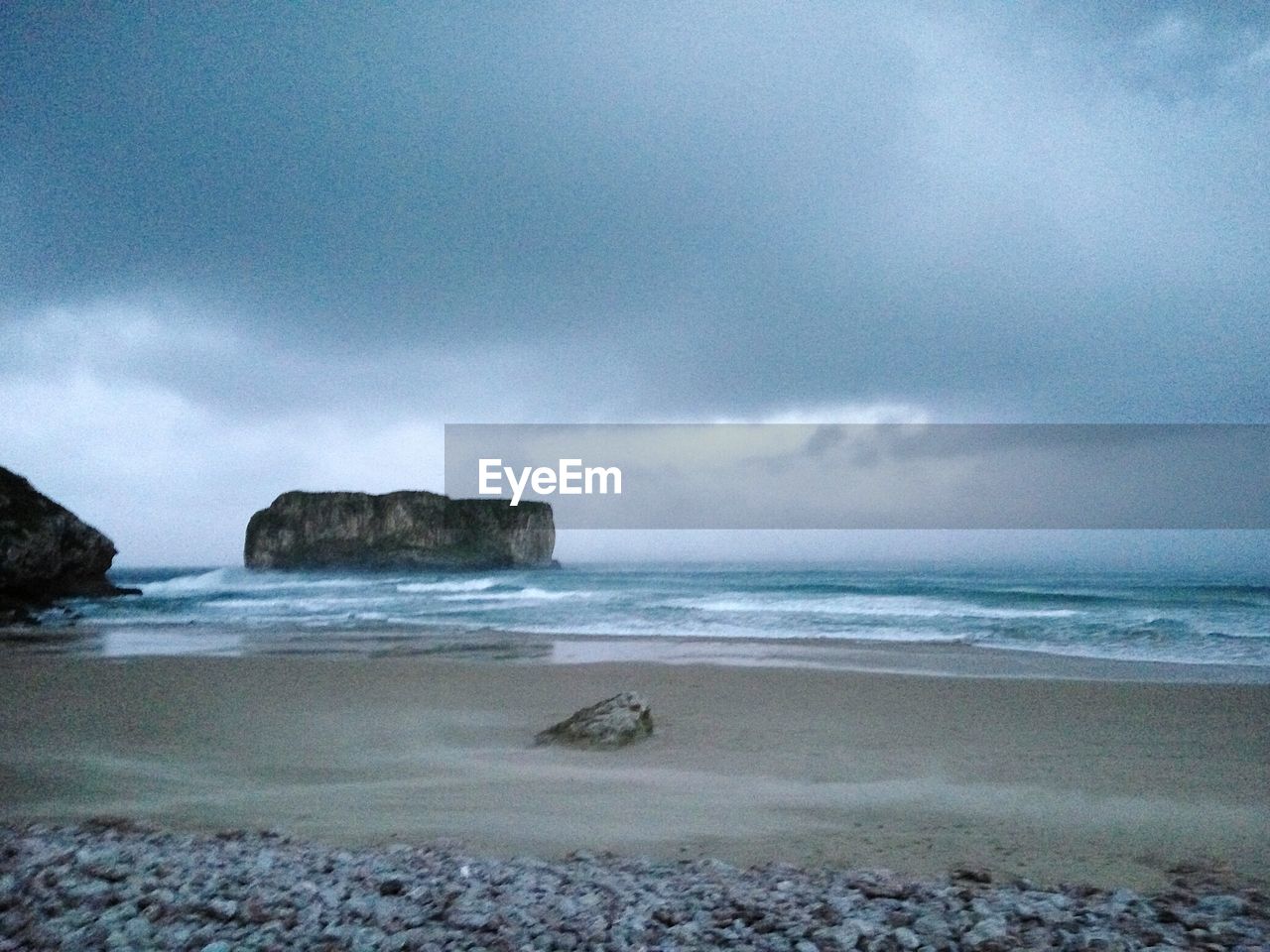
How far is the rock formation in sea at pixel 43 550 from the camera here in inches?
1276

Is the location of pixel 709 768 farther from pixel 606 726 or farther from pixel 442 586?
pixel 442 586

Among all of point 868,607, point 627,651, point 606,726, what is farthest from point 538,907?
point 868,607

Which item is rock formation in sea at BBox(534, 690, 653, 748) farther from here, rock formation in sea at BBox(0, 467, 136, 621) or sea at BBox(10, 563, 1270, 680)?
rock formation in sea at BBox(0, 467, 136, 621)

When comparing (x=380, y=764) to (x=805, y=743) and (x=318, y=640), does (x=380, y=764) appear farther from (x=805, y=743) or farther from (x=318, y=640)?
(x=318, y=640)

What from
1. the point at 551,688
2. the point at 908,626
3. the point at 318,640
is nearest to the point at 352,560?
the point at 318,640

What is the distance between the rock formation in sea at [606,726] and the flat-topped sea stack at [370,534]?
60086 millimetres

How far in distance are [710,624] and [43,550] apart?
28876mm

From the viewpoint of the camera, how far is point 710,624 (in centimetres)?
2281

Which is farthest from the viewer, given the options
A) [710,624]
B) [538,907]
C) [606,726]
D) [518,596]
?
[518,596]

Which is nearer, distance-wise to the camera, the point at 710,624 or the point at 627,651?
the point at 627,651

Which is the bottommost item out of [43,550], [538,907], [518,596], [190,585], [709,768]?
[709,768]

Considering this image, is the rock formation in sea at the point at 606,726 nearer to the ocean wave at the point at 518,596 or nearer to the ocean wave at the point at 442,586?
the ocean wave at the point at 518,596

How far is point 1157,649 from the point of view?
16859 mm

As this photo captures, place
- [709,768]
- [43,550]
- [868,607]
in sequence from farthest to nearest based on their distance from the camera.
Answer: [43,550]
[868,607]
[709,768]
